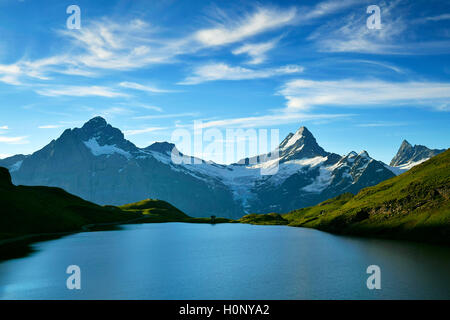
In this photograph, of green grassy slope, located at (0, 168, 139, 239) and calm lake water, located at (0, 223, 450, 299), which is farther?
green grassy slope, located at (0, 168, 139, 239)

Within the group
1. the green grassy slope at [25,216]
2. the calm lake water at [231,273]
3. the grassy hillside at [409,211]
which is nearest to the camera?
the calm lake water at [231,273]

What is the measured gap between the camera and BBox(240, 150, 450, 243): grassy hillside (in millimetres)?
122375

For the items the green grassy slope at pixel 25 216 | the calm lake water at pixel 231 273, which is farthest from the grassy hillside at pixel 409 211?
the green grassy slope at pixel 25 216

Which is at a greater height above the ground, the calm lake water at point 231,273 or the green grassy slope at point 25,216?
the green grassy slope at point 25,216

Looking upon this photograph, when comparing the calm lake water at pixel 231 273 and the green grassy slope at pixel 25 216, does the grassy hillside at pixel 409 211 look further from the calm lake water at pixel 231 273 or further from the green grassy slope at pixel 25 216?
the green grassy slope at pixel 25 216

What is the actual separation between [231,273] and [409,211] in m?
96.0

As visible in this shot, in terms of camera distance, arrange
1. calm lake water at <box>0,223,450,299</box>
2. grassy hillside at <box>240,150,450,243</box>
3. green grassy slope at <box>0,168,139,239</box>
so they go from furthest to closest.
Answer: green grassy slope at <box>0,168,139,239</box> < grassy hillside at <box>240,150,450,243</box> < calm lake water at <box>0,223,450,299</box>

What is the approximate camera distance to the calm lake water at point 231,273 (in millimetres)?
56625

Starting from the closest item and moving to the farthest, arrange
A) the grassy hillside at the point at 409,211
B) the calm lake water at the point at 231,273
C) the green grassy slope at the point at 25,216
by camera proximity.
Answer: the calm lake water at the point at 231,273 → the grassy hillside at the point at 409,211 → the green grassy slope at the point at 25,216

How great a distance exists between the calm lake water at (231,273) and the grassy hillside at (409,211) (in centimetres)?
1981

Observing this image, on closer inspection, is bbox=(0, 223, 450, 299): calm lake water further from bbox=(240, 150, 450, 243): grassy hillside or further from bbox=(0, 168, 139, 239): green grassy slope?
bbox=(0, 168, 139, 239): green grassy slope

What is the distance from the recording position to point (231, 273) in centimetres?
7275

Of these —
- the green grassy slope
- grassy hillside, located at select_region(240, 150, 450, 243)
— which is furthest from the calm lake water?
the green grassy slope

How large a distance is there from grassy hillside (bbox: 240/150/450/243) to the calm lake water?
65.0ft
